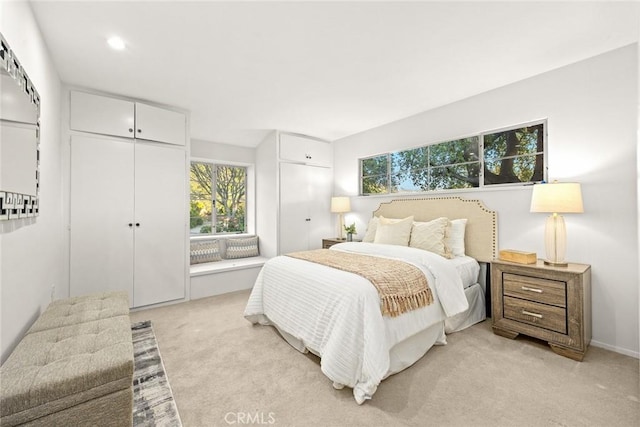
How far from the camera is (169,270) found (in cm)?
345

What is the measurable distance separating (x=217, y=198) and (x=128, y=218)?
173 centimetres

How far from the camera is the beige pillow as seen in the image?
2.94 m

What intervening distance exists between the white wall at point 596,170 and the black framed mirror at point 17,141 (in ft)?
12.4

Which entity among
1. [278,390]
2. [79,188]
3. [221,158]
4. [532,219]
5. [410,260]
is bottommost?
[278,390]

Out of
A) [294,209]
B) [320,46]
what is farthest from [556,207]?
[294,209]

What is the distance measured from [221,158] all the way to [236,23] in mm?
2925

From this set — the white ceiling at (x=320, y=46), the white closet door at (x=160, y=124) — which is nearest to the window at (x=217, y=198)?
the white closet door at (x=160, y=124)

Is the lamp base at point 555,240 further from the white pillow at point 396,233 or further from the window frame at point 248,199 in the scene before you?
the window frame at point 248,199

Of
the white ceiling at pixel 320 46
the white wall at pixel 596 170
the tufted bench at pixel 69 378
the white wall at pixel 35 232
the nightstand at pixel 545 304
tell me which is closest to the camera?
the tufted bench at pixel 69 378

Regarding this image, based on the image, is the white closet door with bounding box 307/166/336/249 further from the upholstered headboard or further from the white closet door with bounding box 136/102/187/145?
the white closet door with bounding box 136/102/187/145

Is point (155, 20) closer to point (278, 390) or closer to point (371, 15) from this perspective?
point (371, 15)

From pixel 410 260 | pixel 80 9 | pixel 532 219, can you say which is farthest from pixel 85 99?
pixel 532 219

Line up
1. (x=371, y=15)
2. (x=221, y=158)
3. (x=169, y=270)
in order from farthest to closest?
(x=221, y=158) → (x=169, y=270) → (x=371, y=15)

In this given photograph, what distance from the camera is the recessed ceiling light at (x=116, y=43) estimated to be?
217cm
